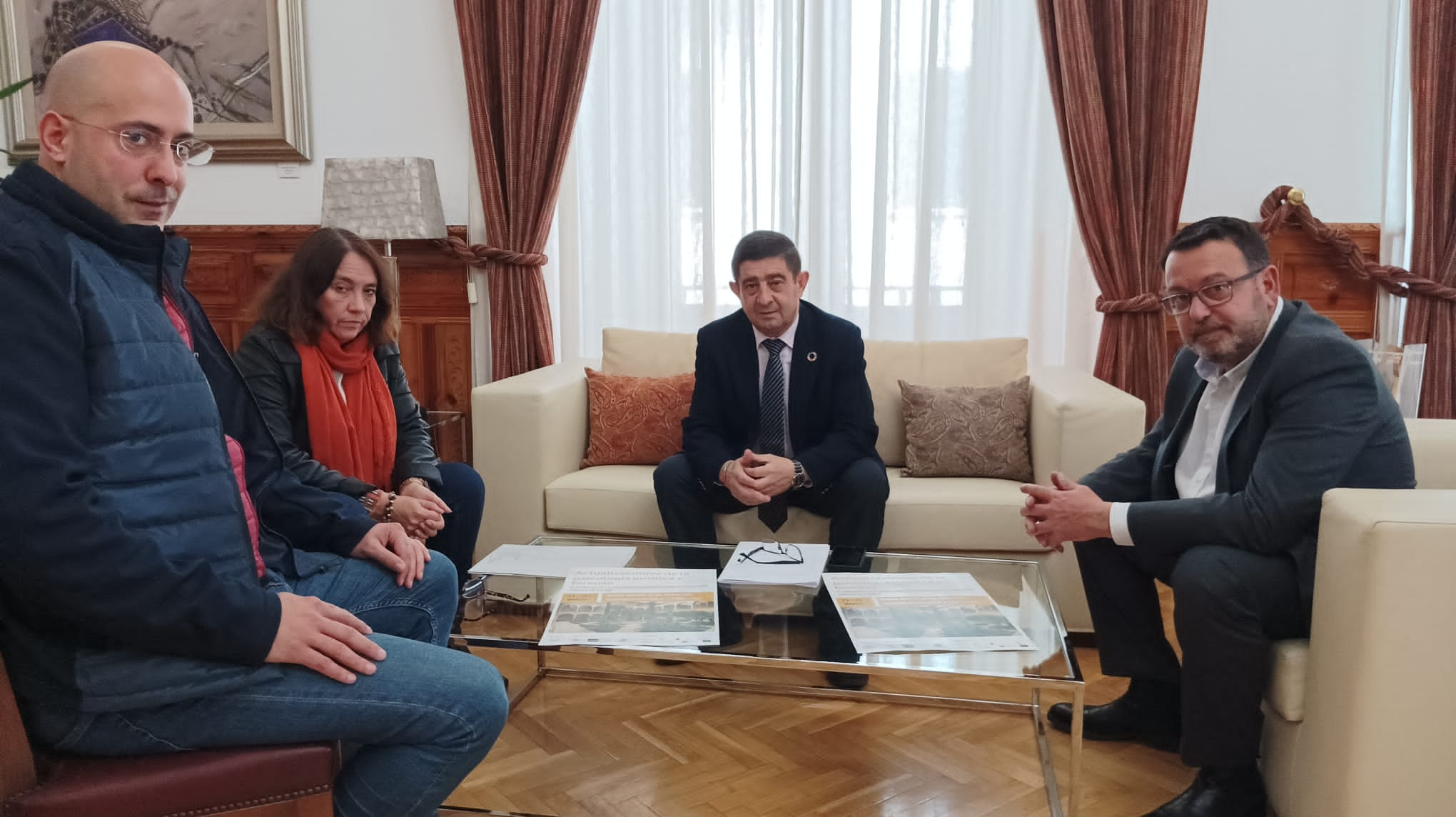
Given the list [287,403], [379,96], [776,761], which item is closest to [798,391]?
[776,761]

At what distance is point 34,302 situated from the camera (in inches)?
44.9

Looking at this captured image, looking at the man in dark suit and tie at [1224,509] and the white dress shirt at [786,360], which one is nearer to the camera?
the man in dark suit and tie at [1224,509]

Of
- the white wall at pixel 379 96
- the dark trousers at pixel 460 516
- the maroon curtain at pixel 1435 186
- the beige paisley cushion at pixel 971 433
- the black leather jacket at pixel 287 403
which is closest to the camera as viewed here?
the black leather jacket at pixel 287 403

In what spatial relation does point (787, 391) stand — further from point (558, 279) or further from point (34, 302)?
point (34, 302)

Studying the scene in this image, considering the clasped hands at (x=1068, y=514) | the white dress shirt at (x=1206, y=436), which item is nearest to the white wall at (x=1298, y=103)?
the white dress shirt at (x=1206, y=436)

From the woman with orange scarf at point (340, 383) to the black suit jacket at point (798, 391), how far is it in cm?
76

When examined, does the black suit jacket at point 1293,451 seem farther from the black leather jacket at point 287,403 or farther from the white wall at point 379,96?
the white wall at point 379,96

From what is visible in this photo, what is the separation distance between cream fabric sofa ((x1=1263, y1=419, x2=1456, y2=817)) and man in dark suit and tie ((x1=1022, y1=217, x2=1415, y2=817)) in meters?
0.17

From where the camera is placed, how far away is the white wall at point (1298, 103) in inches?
140

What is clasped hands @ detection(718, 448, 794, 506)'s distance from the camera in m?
2.62

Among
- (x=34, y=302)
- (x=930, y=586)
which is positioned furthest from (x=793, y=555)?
(x=34, y=302)

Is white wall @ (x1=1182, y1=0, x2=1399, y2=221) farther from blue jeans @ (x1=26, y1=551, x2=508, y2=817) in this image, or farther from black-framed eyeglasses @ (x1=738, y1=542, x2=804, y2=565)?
blue jeans @ (x1=26, y1=551, x2=508, y2=817)

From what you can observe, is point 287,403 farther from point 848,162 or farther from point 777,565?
point 848,162

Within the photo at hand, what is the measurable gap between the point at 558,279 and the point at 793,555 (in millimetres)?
2213
